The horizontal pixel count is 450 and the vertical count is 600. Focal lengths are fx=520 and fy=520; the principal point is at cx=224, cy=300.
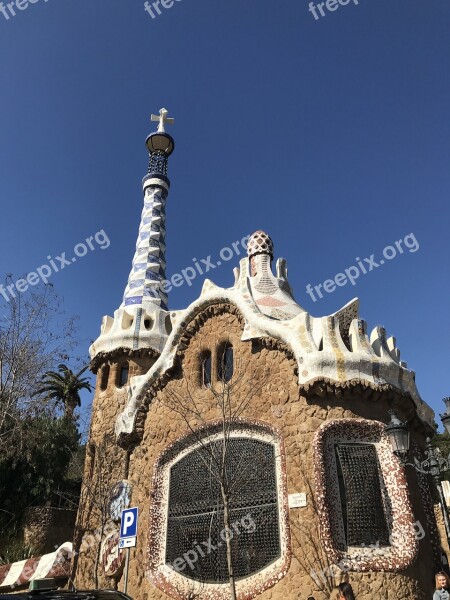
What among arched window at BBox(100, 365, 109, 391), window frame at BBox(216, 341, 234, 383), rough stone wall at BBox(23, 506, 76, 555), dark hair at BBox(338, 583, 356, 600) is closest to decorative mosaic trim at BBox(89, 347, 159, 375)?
arched window at BBox(100, 365, 109, 391)

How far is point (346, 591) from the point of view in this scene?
6.80 metres

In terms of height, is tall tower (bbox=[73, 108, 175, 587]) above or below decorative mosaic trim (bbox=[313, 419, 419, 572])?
above

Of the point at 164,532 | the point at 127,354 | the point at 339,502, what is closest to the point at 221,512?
the point at 164,532

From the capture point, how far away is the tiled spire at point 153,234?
15.2 m

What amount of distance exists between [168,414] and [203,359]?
1.29 m

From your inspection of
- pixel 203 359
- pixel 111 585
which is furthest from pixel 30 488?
pixel 203 359

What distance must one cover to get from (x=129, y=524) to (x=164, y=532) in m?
2.62

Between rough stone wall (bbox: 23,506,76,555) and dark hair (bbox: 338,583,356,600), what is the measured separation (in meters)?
11.8

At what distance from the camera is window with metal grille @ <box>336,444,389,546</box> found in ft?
25.3

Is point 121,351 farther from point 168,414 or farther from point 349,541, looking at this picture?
point 349,541

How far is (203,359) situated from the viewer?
34.6 feet

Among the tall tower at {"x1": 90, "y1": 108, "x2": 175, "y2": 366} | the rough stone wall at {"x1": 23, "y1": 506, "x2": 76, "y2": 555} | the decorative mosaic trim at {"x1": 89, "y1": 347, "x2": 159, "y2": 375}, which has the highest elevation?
the tall tower at {"x1": 90, "y1": 108, "x2": 175, "y2": 366}

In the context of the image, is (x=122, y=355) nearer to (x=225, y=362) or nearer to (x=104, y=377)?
(x=104, y=377)

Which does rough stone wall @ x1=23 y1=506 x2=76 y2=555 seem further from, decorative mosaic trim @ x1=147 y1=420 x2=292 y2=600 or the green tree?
decorative mosaic trim @ x1=147 y1=420 x2=292 y2=600
